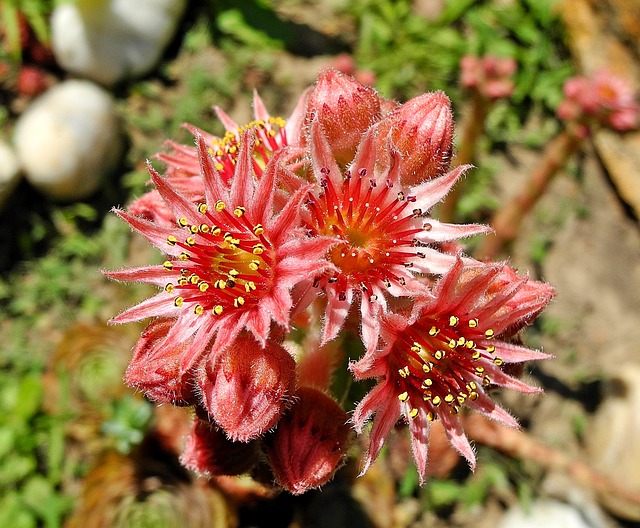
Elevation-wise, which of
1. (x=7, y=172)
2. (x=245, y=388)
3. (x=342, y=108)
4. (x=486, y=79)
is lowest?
(x=7, y=172)

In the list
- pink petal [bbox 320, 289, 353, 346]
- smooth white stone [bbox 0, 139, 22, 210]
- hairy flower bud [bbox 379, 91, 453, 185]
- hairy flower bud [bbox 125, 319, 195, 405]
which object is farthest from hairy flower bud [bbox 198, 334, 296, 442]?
smooth white stone [bbox 0, 139, 22, 210]

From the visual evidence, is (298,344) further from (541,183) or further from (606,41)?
(606,41)

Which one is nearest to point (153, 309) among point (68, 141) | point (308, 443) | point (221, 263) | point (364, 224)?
point (221, 263)

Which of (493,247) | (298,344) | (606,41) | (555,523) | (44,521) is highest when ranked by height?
(606,41)

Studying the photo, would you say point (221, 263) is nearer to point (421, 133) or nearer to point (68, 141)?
point (421, 133)

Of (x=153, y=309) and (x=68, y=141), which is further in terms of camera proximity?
(x=68, y=141)

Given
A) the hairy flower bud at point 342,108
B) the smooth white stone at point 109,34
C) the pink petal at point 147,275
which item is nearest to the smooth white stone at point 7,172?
the smooth white stone at point 109,34

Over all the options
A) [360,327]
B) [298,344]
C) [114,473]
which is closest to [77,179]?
[114,473]
